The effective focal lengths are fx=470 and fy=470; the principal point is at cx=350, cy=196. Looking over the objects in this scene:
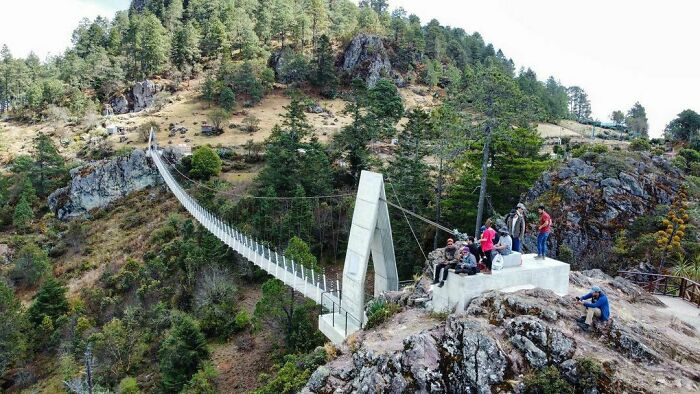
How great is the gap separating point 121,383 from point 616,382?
14197 mm

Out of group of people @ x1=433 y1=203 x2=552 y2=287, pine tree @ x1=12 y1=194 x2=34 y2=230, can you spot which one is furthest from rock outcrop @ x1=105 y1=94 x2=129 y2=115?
group of people @ x1=433 y1=203 x2=552 y2=287

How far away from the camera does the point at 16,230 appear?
2886 cm

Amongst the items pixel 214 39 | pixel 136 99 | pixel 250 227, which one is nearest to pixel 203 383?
pixel 250 227

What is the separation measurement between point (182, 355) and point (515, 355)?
11.1 meters

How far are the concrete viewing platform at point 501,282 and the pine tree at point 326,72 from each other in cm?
3674

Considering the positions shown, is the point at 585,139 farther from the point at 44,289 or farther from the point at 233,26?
the point at 233,26

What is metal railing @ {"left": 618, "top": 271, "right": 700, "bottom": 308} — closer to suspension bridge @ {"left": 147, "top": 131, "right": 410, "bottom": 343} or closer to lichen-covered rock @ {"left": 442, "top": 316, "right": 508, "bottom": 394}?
suspension bridge @ {"left": 147, "top": 131, "right": 410, "bottom": 343}

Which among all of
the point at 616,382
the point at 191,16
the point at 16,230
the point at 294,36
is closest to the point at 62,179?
the point at 16,230

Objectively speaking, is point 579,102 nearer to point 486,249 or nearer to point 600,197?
point 600,197

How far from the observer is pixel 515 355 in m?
5.48

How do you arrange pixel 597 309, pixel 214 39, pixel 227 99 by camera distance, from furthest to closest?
pixel 214 39 → pixel 227 99 → pixel 597 309

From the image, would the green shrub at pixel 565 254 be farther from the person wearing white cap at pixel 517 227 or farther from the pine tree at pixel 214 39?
the pine tree at pixel 214 39

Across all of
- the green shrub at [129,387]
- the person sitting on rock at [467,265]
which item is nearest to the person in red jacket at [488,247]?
the person sitting on rock at [467,265]

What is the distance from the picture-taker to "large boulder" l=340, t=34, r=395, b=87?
43.2m
